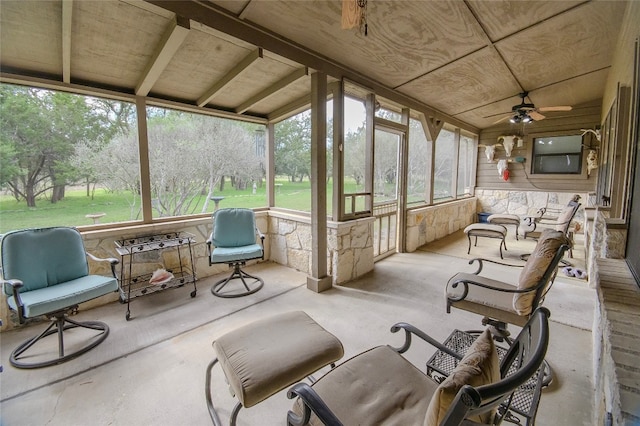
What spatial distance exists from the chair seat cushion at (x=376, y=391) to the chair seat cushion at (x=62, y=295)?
2001 millimetres

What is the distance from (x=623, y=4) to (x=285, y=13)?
2.90 metres

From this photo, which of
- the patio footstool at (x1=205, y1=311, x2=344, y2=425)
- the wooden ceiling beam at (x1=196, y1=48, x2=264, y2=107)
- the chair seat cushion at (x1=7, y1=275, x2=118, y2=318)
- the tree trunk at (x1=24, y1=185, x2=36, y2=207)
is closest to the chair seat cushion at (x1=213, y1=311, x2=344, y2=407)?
the patio footstool at (x1=205, y1=311, x2=344, y2=425)

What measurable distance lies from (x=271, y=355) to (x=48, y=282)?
85.4 inches

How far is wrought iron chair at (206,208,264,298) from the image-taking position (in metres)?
3.20

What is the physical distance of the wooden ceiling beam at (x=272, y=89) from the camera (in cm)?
304

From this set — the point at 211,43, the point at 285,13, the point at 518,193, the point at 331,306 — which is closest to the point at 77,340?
the point at 331,306

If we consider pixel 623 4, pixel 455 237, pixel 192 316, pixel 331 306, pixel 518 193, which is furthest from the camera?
pixel 518 193

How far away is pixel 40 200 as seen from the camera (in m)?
2.74

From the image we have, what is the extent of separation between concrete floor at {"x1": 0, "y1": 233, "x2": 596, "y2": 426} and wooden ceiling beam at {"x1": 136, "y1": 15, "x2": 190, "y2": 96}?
2.28 metres

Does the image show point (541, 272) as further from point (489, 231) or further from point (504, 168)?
point (504, 168)

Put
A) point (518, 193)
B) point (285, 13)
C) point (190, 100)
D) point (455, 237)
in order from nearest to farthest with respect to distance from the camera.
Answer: point (285, 13) < point (190, 100) < point (455, 237) < point (518, 193)

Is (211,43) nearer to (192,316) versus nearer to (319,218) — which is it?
(319,218)

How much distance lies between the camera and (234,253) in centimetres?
321

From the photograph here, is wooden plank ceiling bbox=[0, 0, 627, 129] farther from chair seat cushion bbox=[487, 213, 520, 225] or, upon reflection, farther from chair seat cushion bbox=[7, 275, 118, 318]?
chair seat cushion bbox=[487, 213, 520, 225]
